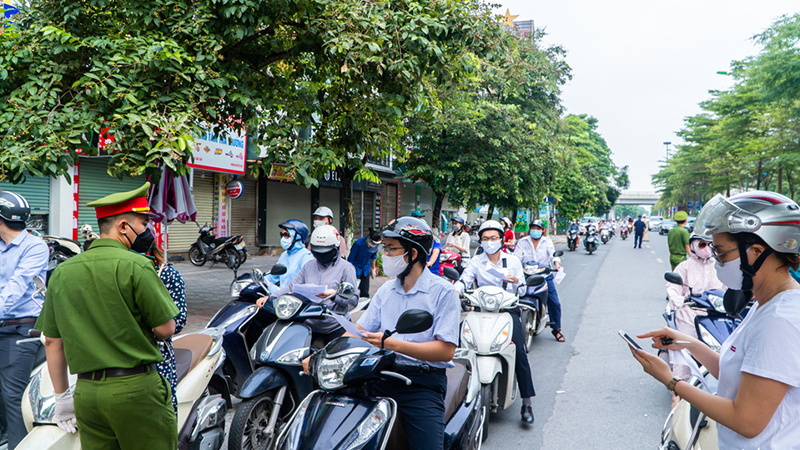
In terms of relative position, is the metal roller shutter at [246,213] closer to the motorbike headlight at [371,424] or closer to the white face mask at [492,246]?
the white face mask at [492,246]

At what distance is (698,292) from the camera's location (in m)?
5.44

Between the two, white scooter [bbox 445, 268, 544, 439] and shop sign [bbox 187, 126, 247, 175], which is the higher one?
shop sign [bbox 187, 126, 247, 175]

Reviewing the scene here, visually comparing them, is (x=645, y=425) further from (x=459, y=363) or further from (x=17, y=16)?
(x=17, y=16)

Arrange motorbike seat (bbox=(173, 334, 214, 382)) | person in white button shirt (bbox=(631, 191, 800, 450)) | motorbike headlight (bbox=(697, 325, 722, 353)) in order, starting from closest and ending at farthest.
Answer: person in white button shirt (bbox=(631, 191, 800, 450)), motorbike seat (bbox=(173, 334, 214, 382)), motorbike headlight (bbox=(697, 325, 722, 353))

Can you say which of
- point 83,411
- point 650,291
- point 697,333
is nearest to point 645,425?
point 697,333

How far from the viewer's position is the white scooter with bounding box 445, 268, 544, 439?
4465mm

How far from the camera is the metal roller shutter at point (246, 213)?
18.2 meters

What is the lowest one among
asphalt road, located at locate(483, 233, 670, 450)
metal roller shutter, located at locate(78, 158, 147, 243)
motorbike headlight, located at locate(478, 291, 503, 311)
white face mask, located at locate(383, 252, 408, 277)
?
asphalt road, located at locate(483, 233, 670, 450)

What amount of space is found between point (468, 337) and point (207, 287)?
8.56m

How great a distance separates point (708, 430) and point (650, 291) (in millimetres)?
11350

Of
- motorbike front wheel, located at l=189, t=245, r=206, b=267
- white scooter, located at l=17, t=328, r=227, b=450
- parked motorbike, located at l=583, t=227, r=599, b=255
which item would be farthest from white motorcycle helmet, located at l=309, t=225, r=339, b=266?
parked motorbike, located at l=583, t=227, r=599, b=255

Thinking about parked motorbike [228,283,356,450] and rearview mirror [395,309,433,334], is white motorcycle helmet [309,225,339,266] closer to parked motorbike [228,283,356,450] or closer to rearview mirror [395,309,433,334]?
parked motorbike [228,283,356,450]

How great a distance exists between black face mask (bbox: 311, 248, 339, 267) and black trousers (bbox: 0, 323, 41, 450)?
226 cm

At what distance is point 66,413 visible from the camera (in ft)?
8.64
